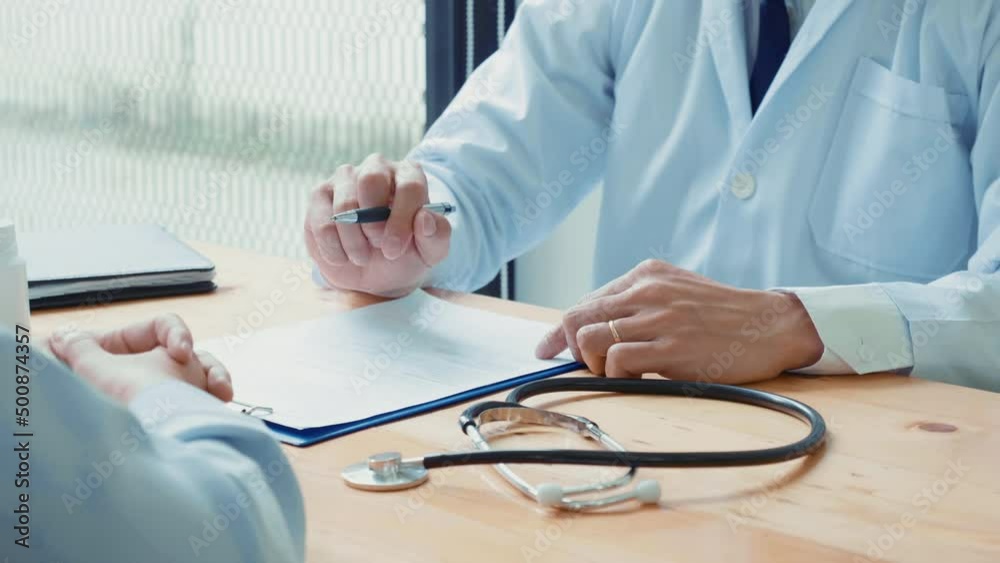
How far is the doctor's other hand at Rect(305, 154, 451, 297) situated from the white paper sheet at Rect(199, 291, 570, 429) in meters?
0.04

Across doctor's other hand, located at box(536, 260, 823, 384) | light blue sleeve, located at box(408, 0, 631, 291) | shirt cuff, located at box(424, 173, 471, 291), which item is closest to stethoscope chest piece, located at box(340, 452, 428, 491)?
doctor's other hand, located at box(536, 260, 823, 384)

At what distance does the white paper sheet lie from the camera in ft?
2.99

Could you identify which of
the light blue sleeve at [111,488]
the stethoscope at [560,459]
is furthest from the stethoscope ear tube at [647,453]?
the light blue sleeve at [111,488]

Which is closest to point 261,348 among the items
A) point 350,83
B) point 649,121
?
point 649,121

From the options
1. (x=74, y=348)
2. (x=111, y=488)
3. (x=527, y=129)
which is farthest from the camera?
(x=527, y=129)

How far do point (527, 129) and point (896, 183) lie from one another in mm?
475

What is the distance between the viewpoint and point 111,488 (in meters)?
0.48

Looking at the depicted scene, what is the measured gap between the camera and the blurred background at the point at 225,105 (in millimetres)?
2271

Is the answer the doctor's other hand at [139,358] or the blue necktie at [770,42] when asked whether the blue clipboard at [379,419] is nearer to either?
the doctor's other hand at [139,358]

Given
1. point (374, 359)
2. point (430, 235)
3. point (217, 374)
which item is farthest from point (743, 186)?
point (217, 374)

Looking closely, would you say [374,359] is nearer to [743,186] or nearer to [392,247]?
[392,247]

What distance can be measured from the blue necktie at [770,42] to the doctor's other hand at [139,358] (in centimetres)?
86

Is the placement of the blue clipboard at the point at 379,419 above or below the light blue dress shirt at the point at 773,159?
below

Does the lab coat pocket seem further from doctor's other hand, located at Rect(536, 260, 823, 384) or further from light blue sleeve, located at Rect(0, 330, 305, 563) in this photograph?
light blue sleeve, located at Rect(0, 330, 305, 563)
